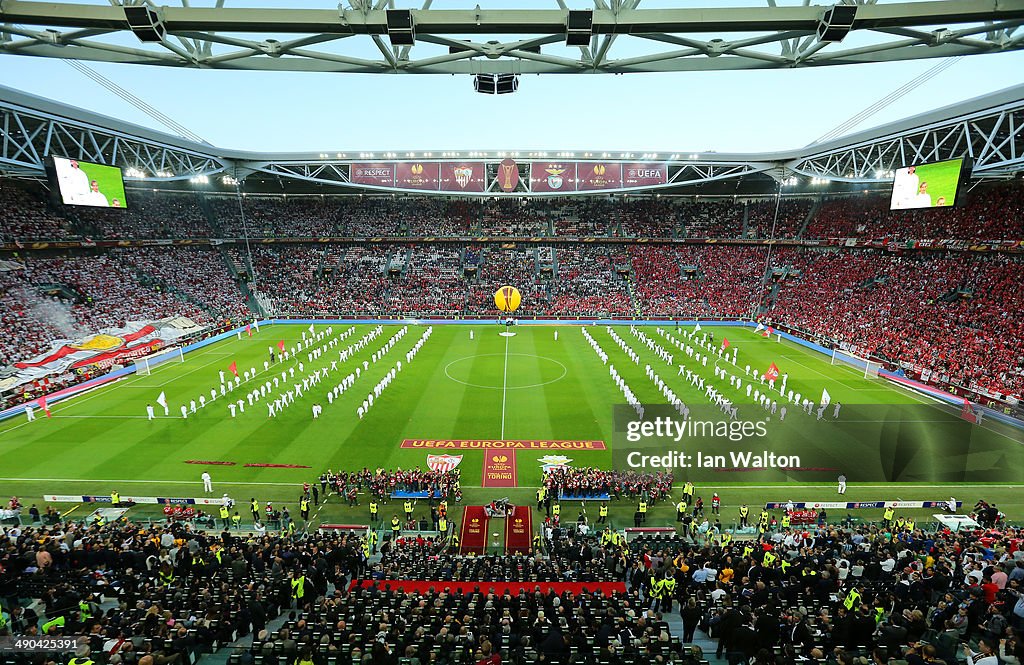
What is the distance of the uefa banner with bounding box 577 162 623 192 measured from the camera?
53.3 meters

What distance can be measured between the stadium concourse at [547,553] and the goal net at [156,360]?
4104 mm

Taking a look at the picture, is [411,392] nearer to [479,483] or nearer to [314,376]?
[314,376]

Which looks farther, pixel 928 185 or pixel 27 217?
pixel 27 217

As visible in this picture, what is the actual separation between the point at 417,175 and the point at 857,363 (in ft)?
144

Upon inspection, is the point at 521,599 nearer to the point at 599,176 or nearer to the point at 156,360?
the point at 156,360

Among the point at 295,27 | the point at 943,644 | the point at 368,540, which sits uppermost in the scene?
the point at 295,27

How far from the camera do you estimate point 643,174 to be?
53.7m

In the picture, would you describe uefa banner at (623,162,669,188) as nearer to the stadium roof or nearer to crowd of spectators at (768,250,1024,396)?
the stadium roof

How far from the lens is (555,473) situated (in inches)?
786

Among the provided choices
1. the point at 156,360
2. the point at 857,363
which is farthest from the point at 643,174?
the point at 156,360

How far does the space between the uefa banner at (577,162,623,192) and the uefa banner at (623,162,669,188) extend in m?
0.76

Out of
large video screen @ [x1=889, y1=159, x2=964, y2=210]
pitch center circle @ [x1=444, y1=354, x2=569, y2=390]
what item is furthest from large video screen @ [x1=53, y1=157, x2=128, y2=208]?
large video screen @ [x1=889, y1=159, x2=964, y2=210]

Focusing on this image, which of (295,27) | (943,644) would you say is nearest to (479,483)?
(943,644)

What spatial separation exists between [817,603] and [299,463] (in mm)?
19629
